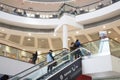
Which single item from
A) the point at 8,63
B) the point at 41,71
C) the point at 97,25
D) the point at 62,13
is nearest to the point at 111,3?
the point at 97,25

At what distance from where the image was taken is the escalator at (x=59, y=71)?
8.39 m

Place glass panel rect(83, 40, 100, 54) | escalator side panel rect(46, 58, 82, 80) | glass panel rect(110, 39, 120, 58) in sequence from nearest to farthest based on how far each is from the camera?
1. escalator side panel rect(46, 58, 82, 80)
2. glass panel rect(110, 39, 120, 58)
3. glass panel rect(83, 40, 100, 54)

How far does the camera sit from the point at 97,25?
17781 mm

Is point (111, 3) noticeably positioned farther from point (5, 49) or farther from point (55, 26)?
point (5, 49)

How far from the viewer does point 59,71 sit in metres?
8.82

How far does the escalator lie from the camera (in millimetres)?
8391

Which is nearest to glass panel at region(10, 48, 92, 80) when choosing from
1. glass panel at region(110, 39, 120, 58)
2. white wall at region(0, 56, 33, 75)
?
glass panel at region(110, 39, 120, 58)

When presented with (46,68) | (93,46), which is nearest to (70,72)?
(46,68)

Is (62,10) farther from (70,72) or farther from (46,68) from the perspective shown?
(46,68)

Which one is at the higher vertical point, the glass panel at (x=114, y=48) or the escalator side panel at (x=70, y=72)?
the glass panel at (x=114, y=48)

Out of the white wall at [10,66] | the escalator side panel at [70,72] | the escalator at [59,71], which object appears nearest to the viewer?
the escalator at [59,71]

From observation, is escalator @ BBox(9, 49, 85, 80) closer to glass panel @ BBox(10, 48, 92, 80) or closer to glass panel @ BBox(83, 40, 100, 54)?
glass panel @ BBox(10, 48, 92, 80)

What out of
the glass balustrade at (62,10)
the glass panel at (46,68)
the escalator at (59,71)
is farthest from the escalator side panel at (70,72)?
the glass balustrade at (62,10)

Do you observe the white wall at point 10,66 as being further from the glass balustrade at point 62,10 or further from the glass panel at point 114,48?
the glass balustrade at point 62,10
